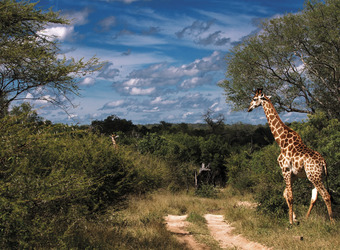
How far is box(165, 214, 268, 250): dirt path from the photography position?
10734 mm

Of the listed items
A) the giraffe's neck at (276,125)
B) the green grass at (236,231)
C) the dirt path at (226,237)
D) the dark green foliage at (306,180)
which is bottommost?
the dirt path at (226,237)

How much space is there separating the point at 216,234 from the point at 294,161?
4456mm

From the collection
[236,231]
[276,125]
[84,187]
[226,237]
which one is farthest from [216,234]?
[84,187]

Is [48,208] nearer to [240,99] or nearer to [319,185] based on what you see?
[319,185]

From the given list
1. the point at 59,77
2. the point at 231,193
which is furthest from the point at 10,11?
the point at 231,193

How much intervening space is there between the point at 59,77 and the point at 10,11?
2.20 m

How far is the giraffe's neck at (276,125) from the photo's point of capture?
35.0 feet

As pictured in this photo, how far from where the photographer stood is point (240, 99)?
2509 cm

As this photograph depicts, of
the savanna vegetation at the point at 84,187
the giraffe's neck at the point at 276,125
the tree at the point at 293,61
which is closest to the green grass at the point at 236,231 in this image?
the savanna vegetation at the point at 84,187

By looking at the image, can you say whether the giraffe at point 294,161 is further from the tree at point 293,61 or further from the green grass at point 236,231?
the tree at point 293,61

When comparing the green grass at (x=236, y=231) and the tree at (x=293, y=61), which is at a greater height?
the tree at (x=293, y=61)

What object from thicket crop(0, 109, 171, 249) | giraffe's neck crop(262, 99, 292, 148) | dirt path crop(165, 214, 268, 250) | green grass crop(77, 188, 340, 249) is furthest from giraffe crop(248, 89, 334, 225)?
thicket crop(0, 109, 171, 249)

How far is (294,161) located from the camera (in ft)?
32.4

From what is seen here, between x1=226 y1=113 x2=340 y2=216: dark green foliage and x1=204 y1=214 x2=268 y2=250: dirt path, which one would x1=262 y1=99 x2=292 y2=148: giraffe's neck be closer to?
x1=226 y1=113 x2=340 y2=216: dark green foliage
